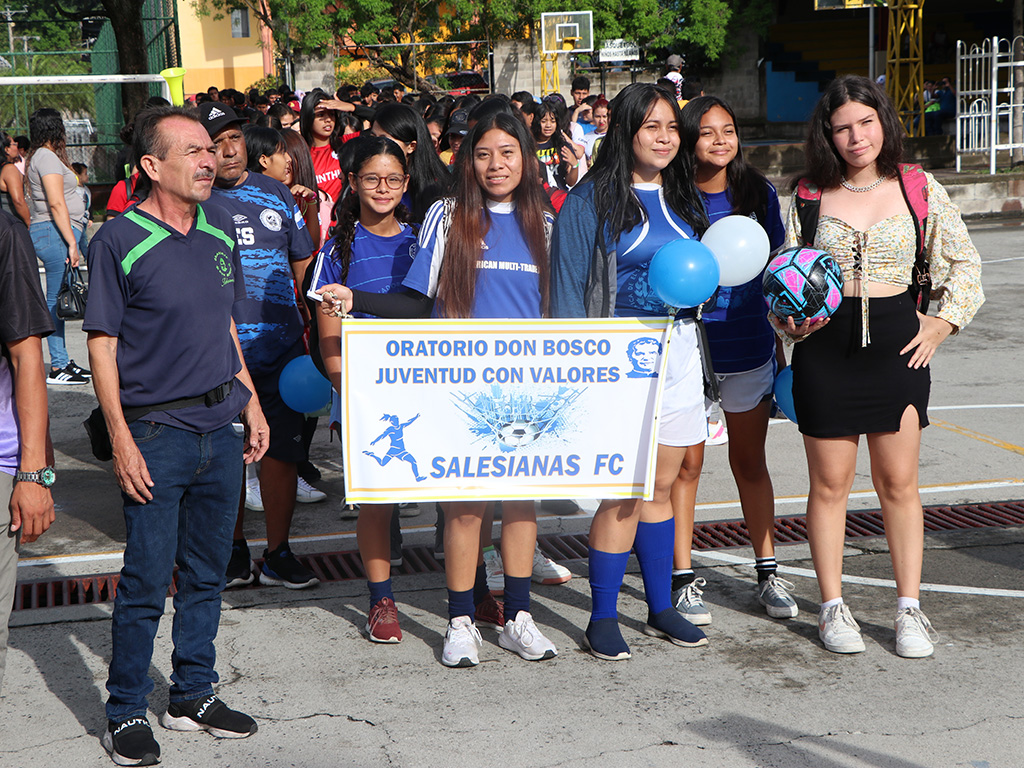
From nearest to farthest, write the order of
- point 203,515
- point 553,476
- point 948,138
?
point 203,515, point 553,476, point 948,138

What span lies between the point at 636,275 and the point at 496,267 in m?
0.53

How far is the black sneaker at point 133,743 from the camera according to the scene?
3.38 metres

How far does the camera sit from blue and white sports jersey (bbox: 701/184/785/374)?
4441 mm

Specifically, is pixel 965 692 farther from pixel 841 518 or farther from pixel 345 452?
pixel 345 452

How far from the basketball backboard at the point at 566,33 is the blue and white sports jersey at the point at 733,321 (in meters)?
24.2

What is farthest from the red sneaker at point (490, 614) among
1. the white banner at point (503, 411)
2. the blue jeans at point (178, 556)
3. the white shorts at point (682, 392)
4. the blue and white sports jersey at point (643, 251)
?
the blue and white sports jersey at point (643, 251)

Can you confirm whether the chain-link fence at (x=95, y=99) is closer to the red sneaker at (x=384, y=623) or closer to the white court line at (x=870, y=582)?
the white court line at (x=870, y=582)

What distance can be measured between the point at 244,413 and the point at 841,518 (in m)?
2.36

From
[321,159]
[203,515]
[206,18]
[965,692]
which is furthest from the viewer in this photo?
[206,18]

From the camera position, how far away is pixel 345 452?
3.96 meters

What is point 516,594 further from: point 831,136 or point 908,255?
point 831,136

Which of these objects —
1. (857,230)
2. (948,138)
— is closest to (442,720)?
(857,230)

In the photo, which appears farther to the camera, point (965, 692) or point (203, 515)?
point (965, 692)

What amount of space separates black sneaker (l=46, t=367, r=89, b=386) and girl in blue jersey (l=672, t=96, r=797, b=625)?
623 cm
